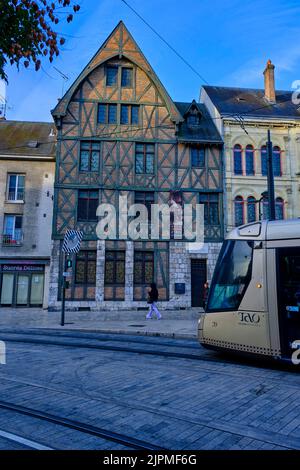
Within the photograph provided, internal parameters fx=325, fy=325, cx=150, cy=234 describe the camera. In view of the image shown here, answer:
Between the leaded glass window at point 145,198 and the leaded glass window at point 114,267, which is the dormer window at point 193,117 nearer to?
the leaded glass window at point 145,198

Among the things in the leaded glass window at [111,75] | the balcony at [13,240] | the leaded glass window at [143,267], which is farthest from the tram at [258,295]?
the leaded glass window at [111,75]

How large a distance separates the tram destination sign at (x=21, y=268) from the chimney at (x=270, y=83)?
18669 mm

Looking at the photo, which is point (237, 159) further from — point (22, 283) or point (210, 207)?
point (22, 283)

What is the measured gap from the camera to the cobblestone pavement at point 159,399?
10.6ft

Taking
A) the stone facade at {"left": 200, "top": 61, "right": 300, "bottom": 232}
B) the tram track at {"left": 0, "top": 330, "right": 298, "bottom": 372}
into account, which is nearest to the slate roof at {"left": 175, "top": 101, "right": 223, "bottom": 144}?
the stone facade at {"left": 200, "top": 61, "right": 300, "bottom": 232}

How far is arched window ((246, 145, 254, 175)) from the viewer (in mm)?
19562

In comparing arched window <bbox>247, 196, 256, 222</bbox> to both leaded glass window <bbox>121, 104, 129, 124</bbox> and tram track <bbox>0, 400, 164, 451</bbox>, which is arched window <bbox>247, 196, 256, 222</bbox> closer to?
leaded glass window <bbox>121, 104, 129, 124</bbox>

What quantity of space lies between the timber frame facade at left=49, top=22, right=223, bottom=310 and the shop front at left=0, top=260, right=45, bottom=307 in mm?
3078

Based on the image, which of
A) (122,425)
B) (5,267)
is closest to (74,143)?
(5,267)

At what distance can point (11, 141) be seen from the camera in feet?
70.0

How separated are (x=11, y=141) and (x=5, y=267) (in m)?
8.27

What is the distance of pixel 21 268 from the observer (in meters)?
19.9

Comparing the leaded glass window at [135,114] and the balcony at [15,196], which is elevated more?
the leaded glass window at [135,114]
